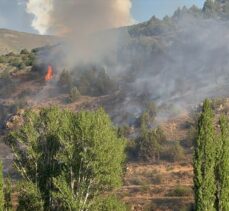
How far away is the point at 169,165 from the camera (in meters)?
48.8

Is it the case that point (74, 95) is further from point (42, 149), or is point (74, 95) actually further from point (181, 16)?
point (181, 16)

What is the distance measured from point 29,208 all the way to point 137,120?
106 feet

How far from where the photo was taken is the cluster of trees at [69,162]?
30.3 m

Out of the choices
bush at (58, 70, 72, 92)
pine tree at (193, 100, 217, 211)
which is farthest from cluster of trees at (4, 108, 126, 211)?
bush at (58, 70, 72, 92)

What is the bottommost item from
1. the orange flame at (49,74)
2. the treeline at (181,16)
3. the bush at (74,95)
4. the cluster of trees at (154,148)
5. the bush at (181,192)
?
the bush at (181,192)

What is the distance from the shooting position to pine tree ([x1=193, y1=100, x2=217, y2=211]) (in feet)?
93.1

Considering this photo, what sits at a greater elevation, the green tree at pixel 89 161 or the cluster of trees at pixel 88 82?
the cluster of trees at pixel 88 82

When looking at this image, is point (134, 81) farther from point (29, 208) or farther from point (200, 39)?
point (29, 208)

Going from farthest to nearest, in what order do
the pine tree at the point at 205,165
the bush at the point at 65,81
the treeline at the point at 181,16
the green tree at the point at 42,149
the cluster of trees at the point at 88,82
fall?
1. the treeline at the point at 181,16
2. the bush at the point at 65,81
3. the cluster of trees at the point at 88,82
4. the green tree at the point at 42,149
5. the pine tree at the point at 205,165

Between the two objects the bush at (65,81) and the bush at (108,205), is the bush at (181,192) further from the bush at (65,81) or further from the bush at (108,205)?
the bush at (65,81)

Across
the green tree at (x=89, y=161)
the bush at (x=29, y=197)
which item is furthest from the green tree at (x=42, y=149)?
the green tree at (x=89, y=161)

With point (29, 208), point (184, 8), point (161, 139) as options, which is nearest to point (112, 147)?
point (29, 208)

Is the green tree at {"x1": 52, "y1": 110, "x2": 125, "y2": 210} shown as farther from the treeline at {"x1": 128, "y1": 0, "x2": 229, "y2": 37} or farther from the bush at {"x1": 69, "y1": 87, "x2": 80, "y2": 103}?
the treeline at {"x1": 128, "y1": 0, "x2": 229, "y2": 37}

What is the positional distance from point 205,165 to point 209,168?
300 millimetres
